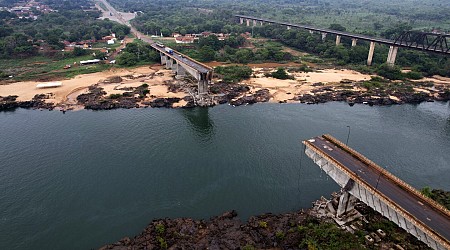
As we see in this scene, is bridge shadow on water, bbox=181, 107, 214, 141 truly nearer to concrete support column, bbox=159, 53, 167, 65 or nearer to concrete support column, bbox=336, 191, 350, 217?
concrete support column, bbox=336, 191, 350, 217

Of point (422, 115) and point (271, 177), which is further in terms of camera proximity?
point (422, 115)

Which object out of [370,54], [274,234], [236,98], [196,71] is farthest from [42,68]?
[370,54]

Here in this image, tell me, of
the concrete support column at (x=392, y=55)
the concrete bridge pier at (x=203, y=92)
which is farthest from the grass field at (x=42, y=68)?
the concrete support column at (x=392, y=55)

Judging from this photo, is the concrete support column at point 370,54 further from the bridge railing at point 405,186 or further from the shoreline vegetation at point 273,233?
the shoreline vegetation at point 273,233

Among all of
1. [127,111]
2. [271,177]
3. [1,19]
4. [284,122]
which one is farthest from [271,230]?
[1,19]

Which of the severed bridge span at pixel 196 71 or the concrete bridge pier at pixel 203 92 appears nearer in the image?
the severed bridge span at pixel 196 71

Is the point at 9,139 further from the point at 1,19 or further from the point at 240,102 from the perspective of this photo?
the point at 1,19

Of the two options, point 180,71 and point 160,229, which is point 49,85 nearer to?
point 180,71

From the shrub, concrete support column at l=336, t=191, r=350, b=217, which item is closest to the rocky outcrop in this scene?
the shrub
